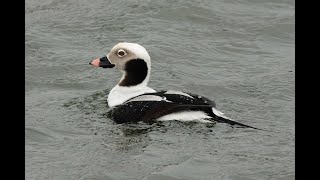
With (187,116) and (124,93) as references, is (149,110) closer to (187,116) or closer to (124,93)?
(187,116)

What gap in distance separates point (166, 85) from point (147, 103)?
184cm

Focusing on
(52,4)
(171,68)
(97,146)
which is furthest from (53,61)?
(97,146)

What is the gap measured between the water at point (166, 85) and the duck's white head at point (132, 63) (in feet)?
1.45

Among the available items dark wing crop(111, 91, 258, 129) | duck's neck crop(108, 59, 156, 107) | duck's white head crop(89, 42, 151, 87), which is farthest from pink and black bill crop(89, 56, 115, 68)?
dark wing crop(111, 91, 258, 129)

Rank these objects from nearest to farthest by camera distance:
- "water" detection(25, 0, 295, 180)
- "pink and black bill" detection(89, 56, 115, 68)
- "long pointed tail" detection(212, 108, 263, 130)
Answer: "water" detection(25, 0, 295, 180)
"long pointed tail" detection(212, 108, 263, 130)
"pink and black bill" detection(89, 56, 115, 68)

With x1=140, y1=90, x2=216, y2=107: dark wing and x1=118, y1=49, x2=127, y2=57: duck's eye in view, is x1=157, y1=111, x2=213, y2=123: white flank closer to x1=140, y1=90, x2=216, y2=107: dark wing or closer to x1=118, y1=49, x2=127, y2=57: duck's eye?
x1=140, y1=90, x2=216, y2=107: dark wing

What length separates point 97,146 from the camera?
9.96 meters

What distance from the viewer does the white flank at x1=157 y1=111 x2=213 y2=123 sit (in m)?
10.6

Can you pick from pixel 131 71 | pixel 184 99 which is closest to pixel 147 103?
pixel 184 99

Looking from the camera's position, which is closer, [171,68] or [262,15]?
[171,68]

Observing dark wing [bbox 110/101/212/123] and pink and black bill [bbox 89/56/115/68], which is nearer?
dark wing [bbox 110/101/212/123]

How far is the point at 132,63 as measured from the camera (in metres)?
11.5

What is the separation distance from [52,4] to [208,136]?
6.04m
